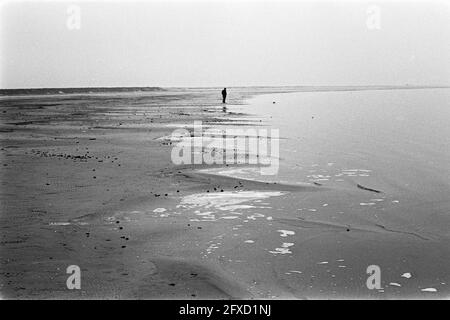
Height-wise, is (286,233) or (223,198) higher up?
(223,198)

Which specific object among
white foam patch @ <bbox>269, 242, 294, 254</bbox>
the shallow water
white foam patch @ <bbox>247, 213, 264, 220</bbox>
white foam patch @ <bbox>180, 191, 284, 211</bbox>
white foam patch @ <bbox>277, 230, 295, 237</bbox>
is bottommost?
white foam patch @ <bbox>269, 242, 294, 254</bbox>

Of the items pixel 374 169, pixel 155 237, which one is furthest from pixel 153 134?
pixel 155 237

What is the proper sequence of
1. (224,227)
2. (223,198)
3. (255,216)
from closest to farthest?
(224,227) < (255,216) < (223,198)

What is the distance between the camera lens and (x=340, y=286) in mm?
6332

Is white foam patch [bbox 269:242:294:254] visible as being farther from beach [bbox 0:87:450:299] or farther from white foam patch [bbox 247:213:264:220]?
white foam patch [bbox 247:213:264:220]

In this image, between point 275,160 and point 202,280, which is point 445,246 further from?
point 275,160

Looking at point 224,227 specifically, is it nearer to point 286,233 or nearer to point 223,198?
point 286,233

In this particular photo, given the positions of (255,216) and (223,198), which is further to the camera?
(223,198)

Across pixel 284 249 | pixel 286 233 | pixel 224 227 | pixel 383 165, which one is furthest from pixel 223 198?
pixel 383 165

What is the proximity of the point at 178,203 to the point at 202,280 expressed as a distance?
4077 millimetres

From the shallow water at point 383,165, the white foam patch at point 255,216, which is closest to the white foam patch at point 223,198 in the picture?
the white foam patch at point 255,216

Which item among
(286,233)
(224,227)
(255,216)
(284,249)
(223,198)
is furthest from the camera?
(223,198)

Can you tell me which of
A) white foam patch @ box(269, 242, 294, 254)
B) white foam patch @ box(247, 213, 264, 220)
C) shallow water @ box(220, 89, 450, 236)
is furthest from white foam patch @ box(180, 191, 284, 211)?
white foam patch @ box(269, 242, 294, 254)

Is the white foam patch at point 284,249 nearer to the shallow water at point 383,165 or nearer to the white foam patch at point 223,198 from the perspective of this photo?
the white foam patch at point 223,198
